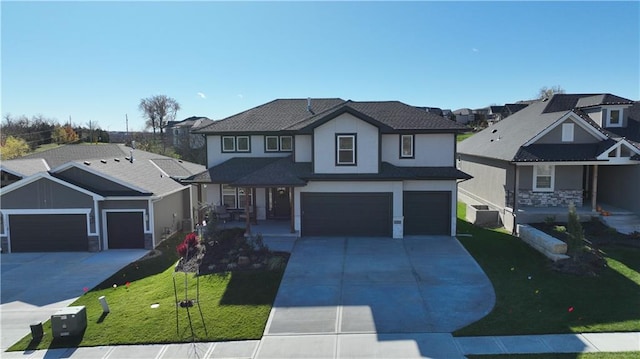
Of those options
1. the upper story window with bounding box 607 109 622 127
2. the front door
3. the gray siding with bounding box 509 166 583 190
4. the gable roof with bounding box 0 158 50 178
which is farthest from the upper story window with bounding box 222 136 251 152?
the upper story window with bounding box 607 109 622 127

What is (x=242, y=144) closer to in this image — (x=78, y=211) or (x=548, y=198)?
(x=78, y=211)

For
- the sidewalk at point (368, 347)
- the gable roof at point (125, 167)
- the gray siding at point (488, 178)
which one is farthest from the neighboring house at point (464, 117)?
the sidewalk at point (368, 347)

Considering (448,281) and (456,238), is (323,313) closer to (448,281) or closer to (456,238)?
(448,281)

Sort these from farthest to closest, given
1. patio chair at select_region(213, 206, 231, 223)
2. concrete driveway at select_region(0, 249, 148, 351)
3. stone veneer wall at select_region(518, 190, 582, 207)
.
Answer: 1. patio chair at select_region(213, 206, 231, 223)
2. stone veneer wall at select_region(518, 190, 582, 207)
3. concrete driveway at select_region(0, 249, 148, 351)

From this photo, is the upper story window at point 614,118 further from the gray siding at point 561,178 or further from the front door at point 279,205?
the front door at point 279,205

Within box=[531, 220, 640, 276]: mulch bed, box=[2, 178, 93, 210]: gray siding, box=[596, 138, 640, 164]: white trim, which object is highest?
box=[596, 138, 640, 164]: white trim

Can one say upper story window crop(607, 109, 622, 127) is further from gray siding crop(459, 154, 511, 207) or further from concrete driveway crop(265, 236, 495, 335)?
concrete driveway crop(265, 236, 495, 335)
